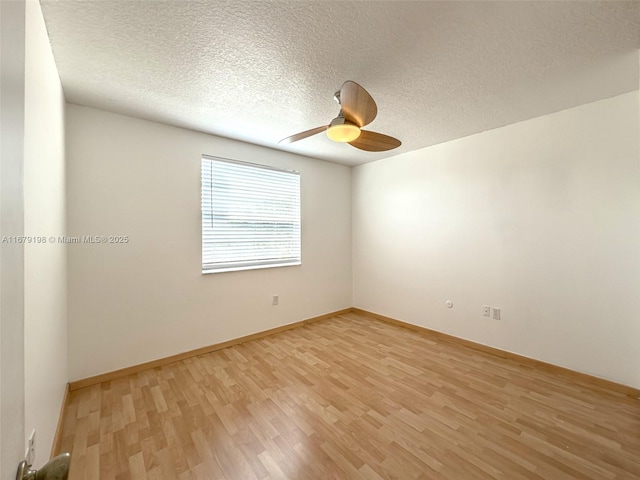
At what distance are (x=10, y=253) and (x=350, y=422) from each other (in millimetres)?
1969

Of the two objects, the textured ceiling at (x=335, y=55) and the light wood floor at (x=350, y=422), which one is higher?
A: the textured ceiling at (x=335, y=55)

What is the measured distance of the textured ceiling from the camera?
133 centimetres

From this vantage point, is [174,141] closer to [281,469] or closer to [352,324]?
[281,469]

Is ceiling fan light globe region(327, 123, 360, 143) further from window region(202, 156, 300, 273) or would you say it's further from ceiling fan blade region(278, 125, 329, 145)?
window region(202, 156, 300, 273)

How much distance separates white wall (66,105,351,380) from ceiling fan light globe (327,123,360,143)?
1726 millimetres

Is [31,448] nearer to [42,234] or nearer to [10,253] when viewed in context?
[42,234]

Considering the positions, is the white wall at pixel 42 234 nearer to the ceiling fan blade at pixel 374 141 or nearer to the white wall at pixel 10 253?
the white wall at pixel 10 253

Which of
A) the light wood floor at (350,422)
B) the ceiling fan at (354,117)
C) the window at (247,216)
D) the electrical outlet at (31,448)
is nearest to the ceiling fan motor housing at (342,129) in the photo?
the ceiling fan at (354,117)

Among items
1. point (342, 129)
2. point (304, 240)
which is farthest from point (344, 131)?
point (304, 240)

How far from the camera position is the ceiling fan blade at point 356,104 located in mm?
1522

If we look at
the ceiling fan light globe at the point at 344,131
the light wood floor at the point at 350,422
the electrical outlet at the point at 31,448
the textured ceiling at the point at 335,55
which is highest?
the textured ceiling at the point at 335,55

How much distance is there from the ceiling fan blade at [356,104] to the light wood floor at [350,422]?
83.1 inches

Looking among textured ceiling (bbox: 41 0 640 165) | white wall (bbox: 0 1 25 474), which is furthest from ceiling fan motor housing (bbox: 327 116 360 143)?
white wall (bbox: 0 1 25 474)

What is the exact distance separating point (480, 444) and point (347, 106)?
2.29 meters
